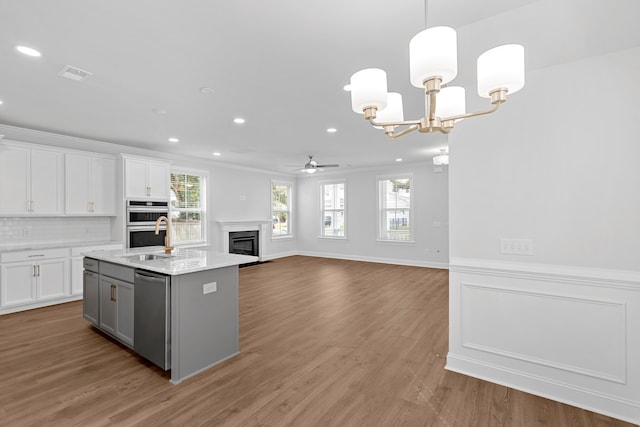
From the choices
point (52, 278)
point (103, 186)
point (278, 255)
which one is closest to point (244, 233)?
point (278, 255)

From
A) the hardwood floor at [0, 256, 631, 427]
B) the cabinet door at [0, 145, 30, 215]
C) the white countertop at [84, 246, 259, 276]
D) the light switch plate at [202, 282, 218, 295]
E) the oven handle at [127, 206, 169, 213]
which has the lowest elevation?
the hardwood floor at [0, 256, 631, 427]

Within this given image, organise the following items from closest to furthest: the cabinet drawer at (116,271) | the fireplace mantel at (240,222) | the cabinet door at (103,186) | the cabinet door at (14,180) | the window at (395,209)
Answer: the cabinet drawer at (116,271) → the cabinet door at (14,180) → the cabinet door at (103,186) → the fireplace mantel at (240,222) → the window at (395,209)

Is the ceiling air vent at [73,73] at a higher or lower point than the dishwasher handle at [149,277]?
higher

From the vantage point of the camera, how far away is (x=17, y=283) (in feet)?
14.0

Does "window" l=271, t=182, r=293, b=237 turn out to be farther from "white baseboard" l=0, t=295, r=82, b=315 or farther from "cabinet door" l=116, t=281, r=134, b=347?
"cabinet door" l=116, t=281, r=134, b=347

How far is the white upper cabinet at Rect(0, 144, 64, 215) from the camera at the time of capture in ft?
14.1

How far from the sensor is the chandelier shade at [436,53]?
1.21 m

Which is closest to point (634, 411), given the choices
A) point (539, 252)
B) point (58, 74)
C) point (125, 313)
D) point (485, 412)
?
point (485, 412)

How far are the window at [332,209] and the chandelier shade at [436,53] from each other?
7.84 metres

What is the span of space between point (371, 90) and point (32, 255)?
214 inches

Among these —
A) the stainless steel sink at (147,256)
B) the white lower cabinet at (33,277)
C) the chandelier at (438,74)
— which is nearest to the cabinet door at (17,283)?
the white lower cabinet at (33,277)

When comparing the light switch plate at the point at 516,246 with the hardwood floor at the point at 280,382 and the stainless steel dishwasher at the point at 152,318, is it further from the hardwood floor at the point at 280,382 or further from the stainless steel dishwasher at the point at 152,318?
the stainless steel dishwasher at the point at 152,318

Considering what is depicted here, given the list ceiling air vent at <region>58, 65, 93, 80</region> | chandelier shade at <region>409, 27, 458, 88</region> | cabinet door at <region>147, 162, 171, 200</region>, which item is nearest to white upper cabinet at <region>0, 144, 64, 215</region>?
cabinet door at <region>147, 162, 171, 200</region>

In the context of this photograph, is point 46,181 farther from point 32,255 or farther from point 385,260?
point 385,260
